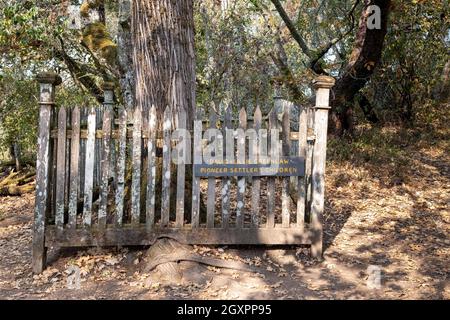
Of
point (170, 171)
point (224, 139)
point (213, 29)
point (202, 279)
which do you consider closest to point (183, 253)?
point (202, 279)

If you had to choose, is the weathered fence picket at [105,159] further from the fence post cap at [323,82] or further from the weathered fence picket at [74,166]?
the fence post cap at [323,82]

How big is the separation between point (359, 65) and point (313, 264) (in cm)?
630

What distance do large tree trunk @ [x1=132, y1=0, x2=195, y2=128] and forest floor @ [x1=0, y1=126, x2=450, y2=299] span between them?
196 cm

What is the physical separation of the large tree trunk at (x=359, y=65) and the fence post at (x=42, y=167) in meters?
7.27

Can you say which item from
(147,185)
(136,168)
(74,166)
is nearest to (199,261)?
(147,185)

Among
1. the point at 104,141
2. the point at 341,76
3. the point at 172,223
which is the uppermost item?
the point at 341,76

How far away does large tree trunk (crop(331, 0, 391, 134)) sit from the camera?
9648 millimetres

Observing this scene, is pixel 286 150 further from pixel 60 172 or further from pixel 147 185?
pixel 60 172

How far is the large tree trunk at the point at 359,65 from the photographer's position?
9648 millimetres

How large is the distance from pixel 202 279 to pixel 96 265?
1.38 meters

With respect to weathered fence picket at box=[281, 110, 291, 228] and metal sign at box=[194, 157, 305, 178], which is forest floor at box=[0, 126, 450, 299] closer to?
weathered fence picket at box=[281, 110, 291, 228]

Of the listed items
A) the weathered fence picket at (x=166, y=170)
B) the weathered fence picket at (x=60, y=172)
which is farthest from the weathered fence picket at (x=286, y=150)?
the weathered fence picket at (x=60, y=172)

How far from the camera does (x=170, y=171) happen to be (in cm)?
544

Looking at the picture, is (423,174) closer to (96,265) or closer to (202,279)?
(202,279)
